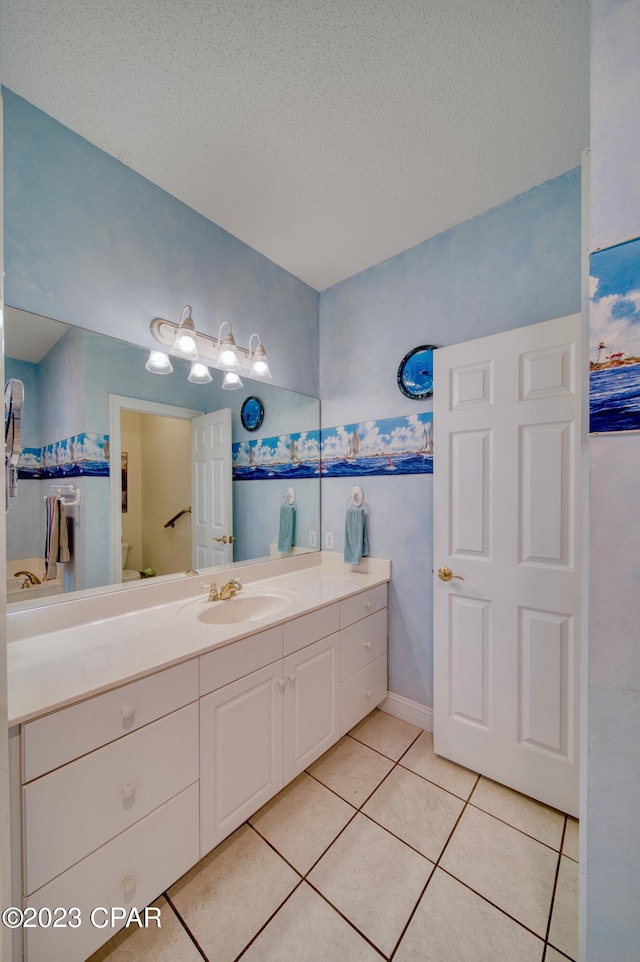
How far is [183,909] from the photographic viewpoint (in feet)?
3.65

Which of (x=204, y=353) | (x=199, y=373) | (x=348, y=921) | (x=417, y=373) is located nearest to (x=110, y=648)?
(x=348, y=921)

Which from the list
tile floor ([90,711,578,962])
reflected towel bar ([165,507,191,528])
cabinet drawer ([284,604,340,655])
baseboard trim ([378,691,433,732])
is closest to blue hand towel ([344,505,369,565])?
cabinet drawer ([284,604,340,655])

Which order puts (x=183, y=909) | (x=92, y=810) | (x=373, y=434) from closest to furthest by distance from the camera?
(x=92, y=810) < (x=183, y=909) < (x=373, y=434)

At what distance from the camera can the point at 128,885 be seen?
993 millimetres

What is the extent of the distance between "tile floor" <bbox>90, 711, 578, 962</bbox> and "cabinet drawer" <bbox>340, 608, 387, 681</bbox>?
0.46 m

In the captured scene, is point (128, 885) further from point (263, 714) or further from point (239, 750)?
point (263, 714)

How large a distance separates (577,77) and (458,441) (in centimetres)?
127

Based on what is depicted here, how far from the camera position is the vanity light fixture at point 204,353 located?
1.58 m

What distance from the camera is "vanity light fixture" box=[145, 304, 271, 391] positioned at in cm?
158

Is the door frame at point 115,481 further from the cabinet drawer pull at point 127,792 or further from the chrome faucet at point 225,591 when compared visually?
the cabinet drawer pull at point 127,792

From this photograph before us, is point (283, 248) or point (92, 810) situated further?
point (283, 248)

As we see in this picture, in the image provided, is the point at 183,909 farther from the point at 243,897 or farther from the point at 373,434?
the point at 373,434

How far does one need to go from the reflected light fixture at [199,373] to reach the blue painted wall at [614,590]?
1510mm

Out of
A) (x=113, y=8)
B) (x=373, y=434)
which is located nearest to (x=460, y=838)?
(x=373, y=434)
